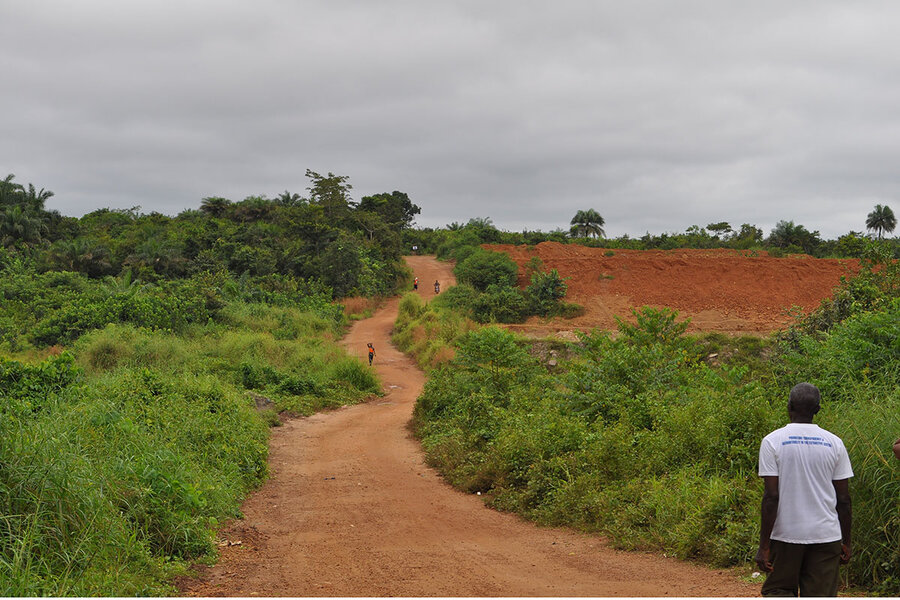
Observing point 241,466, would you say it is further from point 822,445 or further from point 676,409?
point 822,445

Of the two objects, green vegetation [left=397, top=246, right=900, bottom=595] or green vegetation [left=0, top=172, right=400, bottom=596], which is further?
green vegetation [left=397, top=246, right=900, bottom=595]

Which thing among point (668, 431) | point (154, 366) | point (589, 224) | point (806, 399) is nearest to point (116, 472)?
point (806, 399)

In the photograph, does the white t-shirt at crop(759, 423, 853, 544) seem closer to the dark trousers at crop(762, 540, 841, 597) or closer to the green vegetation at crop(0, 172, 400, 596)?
the dark trousers at crop(762, 540, 841, 597)

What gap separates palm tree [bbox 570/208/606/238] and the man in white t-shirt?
6224 centimetres

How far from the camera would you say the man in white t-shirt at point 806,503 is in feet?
12.5

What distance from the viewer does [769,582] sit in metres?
3.97

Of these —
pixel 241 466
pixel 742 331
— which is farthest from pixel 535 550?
pixel 742 331

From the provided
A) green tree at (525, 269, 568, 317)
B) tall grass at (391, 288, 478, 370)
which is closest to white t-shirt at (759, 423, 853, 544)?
tall grass at (391, 288, 478, 370)

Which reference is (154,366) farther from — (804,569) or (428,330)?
(804,569)

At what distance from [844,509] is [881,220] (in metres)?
61.7

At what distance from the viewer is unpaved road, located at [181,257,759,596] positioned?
18.3 feet

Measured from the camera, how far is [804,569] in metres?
3.91

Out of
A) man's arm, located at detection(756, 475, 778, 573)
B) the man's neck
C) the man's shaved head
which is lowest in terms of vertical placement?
man's arm, located at detection(756, 475, 778, 573)

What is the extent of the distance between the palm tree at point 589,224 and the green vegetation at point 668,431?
51.6 metres
